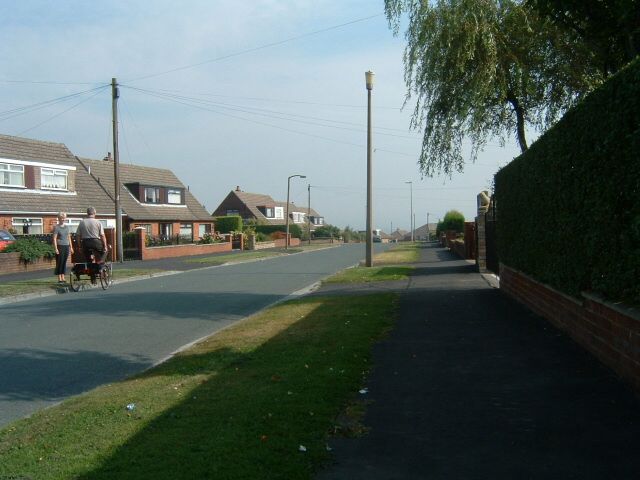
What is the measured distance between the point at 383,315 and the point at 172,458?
23.4ft

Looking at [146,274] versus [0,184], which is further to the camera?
[0,184]

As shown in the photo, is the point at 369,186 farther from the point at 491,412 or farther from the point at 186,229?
the point at 186,229

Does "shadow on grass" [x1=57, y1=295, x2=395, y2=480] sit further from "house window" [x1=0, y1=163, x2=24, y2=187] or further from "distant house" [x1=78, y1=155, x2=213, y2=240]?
"distant house" [x1=78, y1=155, x2=213, y2=240]

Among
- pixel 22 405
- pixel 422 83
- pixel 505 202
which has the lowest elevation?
pixel 22 405

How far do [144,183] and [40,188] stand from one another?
40.0 ft

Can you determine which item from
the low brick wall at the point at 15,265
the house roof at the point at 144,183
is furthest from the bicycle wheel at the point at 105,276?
the house roof at the point at 144,183

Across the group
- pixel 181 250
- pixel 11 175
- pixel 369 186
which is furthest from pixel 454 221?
pixel 11 175

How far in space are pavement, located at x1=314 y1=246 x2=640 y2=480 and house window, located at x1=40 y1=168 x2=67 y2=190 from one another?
3309 centimetres

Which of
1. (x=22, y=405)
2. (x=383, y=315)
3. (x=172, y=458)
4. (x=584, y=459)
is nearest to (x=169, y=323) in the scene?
(x=383, y=315)

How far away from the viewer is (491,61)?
15758 millimetres

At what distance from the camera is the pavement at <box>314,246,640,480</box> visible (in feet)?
14.4

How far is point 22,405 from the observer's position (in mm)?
6852

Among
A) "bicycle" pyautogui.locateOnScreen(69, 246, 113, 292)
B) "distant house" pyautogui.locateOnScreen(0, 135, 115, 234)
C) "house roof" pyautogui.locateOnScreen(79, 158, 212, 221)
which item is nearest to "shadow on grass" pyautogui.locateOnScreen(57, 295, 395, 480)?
"bicycle" pyautogui.locateOnScreen(69, 246, 113, 292)

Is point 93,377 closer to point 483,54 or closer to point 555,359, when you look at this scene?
point 555,359
